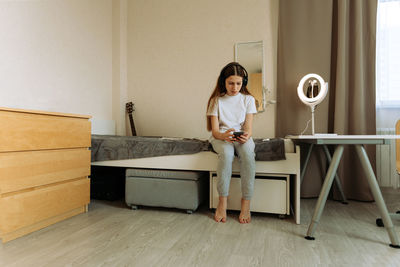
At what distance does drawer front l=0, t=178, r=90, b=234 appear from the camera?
1.25 metres

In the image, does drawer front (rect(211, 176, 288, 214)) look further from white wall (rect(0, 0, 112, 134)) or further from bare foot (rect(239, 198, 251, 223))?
white wall (rect(0, 0, 112, 134))

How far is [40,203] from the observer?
1.41 meters

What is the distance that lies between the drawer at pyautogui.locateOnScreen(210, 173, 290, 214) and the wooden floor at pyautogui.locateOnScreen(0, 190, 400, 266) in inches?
2.8

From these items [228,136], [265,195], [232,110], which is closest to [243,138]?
[228,136]

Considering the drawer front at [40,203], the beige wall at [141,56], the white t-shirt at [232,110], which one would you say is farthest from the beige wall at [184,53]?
the drawer front at [40,203]

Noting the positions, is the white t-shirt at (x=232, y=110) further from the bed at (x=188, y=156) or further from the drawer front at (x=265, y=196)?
the drawer front at (x=265, y=196)

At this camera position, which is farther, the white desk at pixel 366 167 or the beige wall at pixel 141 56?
the beige wall at pixel 141 56

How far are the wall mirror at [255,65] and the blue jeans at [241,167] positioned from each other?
929 mm

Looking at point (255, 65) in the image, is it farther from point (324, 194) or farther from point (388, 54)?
point (324, 194)

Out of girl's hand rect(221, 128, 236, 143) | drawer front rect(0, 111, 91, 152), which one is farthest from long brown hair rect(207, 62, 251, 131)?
drawer front rect(0, 111, 91, 152)

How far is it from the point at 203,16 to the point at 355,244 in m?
2.33

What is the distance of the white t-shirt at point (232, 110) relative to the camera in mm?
1751

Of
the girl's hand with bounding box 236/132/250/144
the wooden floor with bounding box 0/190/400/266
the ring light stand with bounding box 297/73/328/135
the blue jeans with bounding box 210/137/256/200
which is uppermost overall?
the ring light stand with bounding box 297/73/328/135

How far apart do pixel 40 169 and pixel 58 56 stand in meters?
1.13
